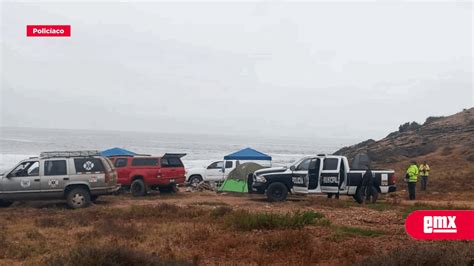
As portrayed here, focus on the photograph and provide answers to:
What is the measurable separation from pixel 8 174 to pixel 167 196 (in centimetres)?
700

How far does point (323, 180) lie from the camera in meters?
19.6

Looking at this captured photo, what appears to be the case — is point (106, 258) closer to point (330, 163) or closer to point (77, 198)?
point (77, 198)

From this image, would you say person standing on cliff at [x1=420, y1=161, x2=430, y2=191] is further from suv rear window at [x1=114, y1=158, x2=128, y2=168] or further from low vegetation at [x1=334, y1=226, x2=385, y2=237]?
low vegetation at [x1=334, y1=226, x2=385, y2=237]

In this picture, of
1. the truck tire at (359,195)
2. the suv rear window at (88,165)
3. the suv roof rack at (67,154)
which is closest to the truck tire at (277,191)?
the truck tire at (359,195)

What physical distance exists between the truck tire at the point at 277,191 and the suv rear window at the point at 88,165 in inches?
246

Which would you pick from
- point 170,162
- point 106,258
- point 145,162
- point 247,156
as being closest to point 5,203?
point 145,162

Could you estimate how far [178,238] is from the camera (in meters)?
10.9

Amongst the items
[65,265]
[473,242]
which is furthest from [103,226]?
[473,242]

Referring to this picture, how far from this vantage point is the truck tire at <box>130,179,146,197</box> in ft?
73.6

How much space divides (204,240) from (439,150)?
32.8 meters

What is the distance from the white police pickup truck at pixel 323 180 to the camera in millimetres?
19469

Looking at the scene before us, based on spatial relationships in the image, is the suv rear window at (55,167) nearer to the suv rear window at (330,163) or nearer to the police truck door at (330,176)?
the police truck door at (330,176)

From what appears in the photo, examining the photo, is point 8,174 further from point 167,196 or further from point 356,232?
point 356,232

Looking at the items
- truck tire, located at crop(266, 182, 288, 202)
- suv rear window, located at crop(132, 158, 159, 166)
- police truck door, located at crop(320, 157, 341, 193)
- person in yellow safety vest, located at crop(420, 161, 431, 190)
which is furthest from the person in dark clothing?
suv rear window, located at crop(132, 158, 159, 166)
